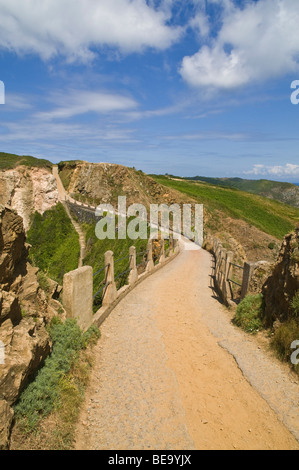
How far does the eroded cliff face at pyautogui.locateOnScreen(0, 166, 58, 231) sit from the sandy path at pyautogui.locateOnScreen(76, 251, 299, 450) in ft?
106

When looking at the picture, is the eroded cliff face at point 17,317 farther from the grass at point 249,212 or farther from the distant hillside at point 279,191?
the distant hillside at point 279,191

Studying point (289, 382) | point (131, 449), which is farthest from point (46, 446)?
point (289, 382)

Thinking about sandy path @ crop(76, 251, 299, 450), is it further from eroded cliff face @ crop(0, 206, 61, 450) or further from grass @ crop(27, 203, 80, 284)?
grass @ crop(27, 203, 80, 284)

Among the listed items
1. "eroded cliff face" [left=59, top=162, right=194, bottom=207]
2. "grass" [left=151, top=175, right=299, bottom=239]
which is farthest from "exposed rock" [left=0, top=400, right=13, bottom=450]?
"grass" [left=151, top=175, right=299, bottom=239]

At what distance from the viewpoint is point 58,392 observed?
14.4ft

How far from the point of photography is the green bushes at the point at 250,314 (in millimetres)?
7598

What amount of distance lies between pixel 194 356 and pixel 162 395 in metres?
1.60

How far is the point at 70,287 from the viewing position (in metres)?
5.84

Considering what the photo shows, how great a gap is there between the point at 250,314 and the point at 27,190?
36030 millimetres

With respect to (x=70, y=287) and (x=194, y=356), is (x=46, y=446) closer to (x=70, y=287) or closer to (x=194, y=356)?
(x=70, y=287)

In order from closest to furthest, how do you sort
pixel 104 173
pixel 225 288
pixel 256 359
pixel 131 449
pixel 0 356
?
pixel 0 356 < pixel 131 449 < pixel 256 359 < pixel 225 288 < pixel 104 173

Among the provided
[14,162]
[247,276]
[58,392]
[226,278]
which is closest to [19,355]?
[58,392]

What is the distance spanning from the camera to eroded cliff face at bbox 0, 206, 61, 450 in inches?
137

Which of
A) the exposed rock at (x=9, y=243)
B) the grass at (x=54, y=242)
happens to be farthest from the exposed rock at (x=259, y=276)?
the grass at (x=54, y=242)
